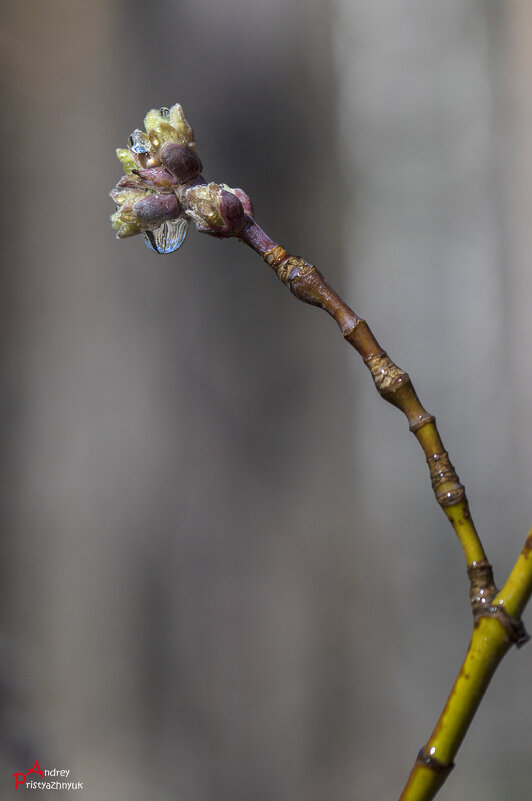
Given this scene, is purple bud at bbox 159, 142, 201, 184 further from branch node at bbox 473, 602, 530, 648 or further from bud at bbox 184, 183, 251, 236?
branch node at bbox 473, 602, 530, 648

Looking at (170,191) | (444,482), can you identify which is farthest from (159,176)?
(444,482)

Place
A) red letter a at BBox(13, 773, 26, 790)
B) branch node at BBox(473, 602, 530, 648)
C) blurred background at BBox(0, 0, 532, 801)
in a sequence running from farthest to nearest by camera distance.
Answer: blurred background at BBox(0, 0, 532, 801)
red letter a at BBox(13, 773, 26, 790)
branch node at BBox(473, 602, 530, 648)

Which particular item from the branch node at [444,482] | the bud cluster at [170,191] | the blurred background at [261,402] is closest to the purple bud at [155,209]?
the bud cluster at [170,191]

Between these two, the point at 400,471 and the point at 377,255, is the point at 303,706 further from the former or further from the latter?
the point at 377,255

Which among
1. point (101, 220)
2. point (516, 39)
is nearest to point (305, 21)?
point (516, 39)

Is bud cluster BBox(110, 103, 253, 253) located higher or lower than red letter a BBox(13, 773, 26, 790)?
higher

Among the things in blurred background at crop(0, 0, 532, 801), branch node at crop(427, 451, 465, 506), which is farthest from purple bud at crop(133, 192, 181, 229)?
blurred background at crop(0, 0, 532, 801)

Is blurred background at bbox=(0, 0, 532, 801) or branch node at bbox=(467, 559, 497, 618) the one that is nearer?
branch node at bbox=(467, 559, 497, 618)

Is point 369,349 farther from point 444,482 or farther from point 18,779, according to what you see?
point 18,779
